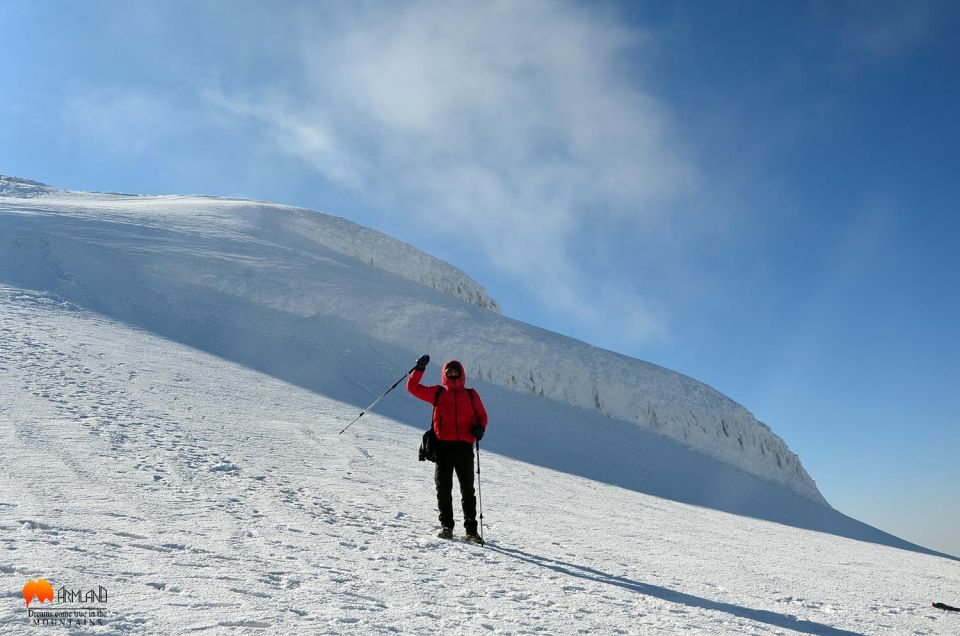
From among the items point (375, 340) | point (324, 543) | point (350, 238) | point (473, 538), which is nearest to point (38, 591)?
point (324, 543)

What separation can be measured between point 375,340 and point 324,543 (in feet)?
54.0

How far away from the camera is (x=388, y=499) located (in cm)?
820

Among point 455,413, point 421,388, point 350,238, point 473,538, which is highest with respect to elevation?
point 350,238

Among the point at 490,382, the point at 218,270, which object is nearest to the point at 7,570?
the point at 490,382

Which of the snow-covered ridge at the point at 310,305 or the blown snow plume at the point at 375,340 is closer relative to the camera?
the blown snow plume at the point at 375,340

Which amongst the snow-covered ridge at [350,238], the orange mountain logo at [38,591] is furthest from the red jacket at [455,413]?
the snow-covered ridge at [350,238]

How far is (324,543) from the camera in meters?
5.55

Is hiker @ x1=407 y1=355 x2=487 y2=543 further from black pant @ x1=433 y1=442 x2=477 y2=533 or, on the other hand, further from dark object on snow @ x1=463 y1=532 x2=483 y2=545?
dark object on snow @ x1=463 y1=532 x2=483 y2=545

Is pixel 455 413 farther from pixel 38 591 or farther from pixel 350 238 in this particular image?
pixel 350 238

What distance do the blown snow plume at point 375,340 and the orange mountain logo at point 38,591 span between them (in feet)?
40.1

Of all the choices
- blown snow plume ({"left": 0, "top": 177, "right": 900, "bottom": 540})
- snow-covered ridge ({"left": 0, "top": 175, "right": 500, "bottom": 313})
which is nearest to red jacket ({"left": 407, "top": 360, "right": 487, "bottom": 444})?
blown snow plume ({"left": 0, "top": 177, "right": 900, "bottom": 540})

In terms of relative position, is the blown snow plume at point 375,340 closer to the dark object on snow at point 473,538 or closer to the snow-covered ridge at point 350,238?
the snow-covered ridge at point 350,238

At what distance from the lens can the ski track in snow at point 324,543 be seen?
398 cm

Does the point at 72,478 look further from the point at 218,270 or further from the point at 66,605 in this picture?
the point at 218,270
